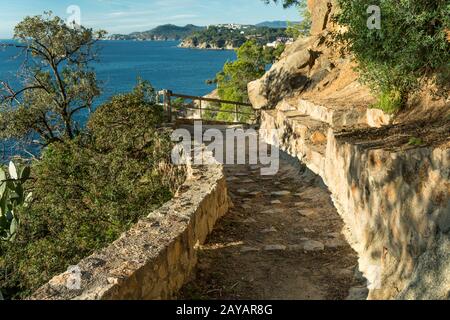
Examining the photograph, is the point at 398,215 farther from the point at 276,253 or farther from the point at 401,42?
the point at 401,42

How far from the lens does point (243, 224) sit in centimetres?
634

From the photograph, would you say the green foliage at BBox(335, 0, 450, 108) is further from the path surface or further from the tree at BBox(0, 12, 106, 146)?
the tree at BBox(0, 12, 106, 146)

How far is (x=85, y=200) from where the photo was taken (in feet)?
28.9

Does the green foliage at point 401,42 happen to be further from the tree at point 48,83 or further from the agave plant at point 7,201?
the tree at point 48,83

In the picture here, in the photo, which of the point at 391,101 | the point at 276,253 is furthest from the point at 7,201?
the point at 391,101

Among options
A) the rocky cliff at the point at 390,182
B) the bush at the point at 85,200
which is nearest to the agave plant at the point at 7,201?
the bush at the point at 85,200

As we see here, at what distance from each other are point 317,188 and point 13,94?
12.7 metres

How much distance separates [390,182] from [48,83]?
1536cm

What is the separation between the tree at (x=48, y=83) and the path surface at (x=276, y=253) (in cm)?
1091

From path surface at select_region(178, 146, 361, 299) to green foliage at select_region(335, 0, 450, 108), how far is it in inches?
91.7

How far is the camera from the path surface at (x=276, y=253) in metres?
4.50
